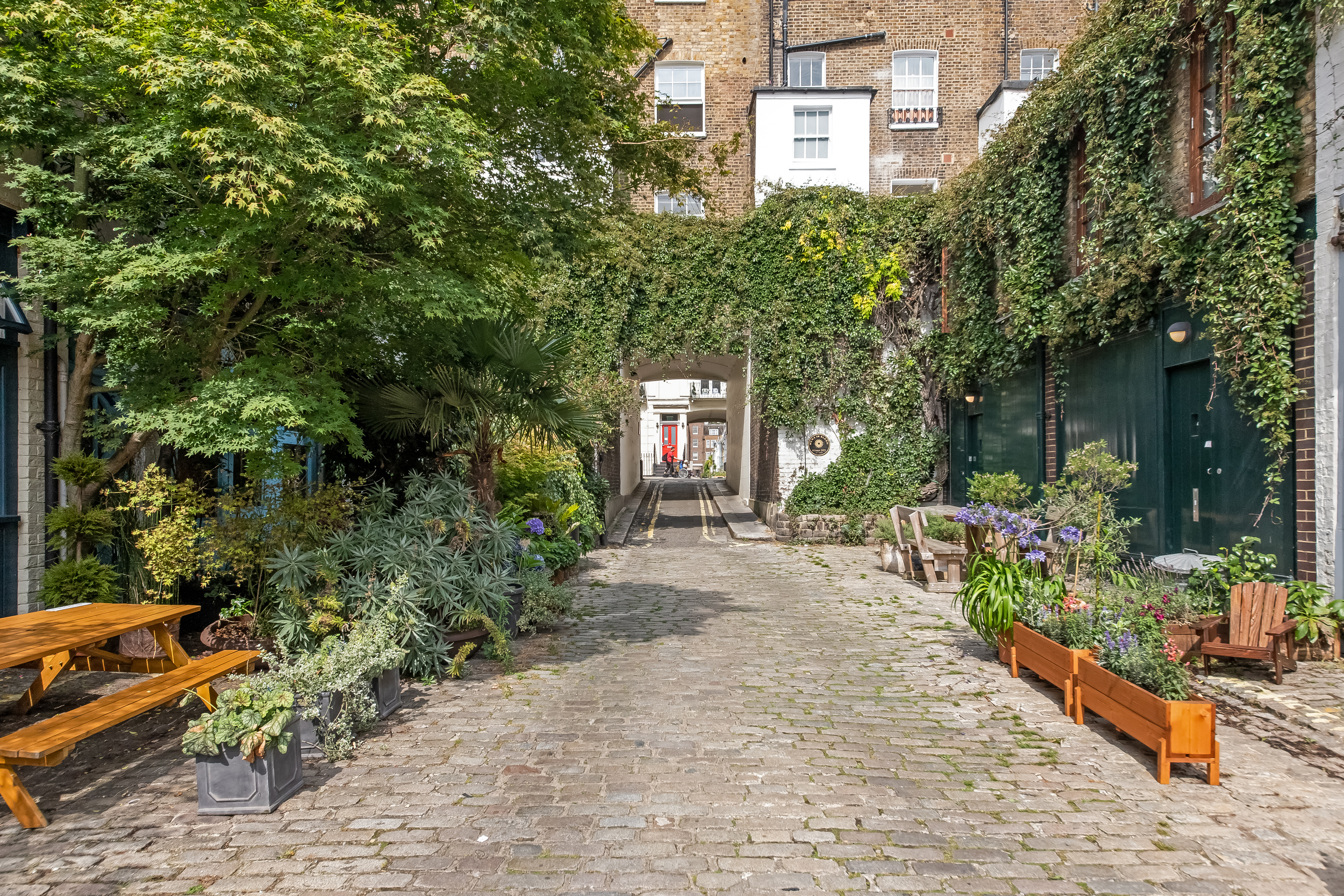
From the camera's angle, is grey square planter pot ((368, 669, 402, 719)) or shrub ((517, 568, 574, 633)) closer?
grey square planter pot ((368, 669, 402, 719))

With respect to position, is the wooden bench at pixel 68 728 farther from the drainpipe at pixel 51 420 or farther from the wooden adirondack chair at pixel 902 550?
the wooden adirondack chair at pixel 902 550

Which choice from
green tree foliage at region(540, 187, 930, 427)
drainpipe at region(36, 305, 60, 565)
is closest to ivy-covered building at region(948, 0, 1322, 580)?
green tree foliage at region(540, 187, 930, 427)

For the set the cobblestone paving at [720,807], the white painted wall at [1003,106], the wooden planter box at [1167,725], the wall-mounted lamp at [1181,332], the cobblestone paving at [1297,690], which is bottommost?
the cobblestone paving at [720,807]

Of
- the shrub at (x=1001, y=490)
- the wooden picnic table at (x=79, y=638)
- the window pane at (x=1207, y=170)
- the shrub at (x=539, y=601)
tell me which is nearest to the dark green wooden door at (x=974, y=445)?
the shrub at (x=1001, y=490)

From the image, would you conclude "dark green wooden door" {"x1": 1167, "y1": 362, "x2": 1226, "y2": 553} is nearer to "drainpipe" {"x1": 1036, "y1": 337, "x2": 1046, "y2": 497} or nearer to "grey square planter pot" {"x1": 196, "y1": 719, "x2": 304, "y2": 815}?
"drainpipe" {"x1": 1036, "y1": 337, "x2": 1046, "y2": 497}

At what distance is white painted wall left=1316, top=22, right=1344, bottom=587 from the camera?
6188 mm

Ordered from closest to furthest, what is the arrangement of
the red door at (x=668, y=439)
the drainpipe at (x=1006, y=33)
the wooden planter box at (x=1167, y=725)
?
the wooden planter box at (x=1167, y=725), the drainpipe at (x=1006, y=33), the red door at (x=668, y=439)

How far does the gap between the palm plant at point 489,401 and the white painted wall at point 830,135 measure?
567 inches

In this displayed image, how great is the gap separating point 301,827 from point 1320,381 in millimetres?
8107

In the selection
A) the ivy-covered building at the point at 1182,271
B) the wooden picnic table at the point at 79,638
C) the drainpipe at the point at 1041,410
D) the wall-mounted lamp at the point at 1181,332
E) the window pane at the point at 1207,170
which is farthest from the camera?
the drainpipe at the point at 1041,410

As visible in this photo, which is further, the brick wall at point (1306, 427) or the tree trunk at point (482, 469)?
the tree trunk at point (482, 469)

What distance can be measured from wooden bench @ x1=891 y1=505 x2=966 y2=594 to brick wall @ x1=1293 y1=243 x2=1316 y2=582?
395 centimetres

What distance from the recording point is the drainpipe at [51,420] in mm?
6777

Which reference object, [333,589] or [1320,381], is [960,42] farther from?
[333,589]
